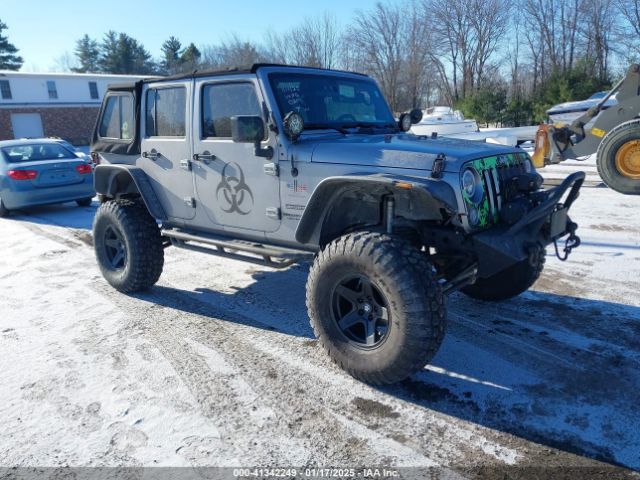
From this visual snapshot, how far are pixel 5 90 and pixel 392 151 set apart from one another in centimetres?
3884

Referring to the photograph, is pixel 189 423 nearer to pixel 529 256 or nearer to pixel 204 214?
pixel 204 214

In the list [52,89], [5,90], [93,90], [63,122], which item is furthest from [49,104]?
[93,90]

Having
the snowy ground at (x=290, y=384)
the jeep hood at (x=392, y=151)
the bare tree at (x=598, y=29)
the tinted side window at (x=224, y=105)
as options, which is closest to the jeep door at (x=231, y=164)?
the tinted side window at (x=224, y=105)

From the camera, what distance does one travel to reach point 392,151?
3.35m

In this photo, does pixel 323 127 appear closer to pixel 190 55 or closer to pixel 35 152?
pixel 35 152

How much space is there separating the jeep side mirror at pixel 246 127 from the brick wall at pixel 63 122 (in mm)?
35093

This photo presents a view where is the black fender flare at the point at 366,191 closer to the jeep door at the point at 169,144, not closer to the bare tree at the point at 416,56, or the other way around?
the jeep door at the point at 169,144

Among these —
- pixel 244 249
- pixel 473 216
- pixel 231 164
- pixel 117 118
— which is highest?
pixel 117 118

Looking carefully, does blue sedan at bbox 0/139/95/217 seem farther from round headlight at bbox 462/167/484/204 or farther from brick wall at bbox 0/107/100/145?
brick wall at bbox 0/107/100/145

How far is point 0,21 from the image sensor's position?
5266cm

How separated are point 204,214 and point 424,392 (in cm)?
246

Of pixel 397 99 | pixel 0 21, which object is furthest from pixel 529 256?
pixel 0 21

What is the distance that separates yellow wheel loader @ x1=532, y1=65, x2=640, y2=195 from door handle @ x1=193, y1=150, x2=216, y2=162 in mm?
7524

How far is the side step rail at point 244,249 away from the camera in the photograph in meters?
3.95
